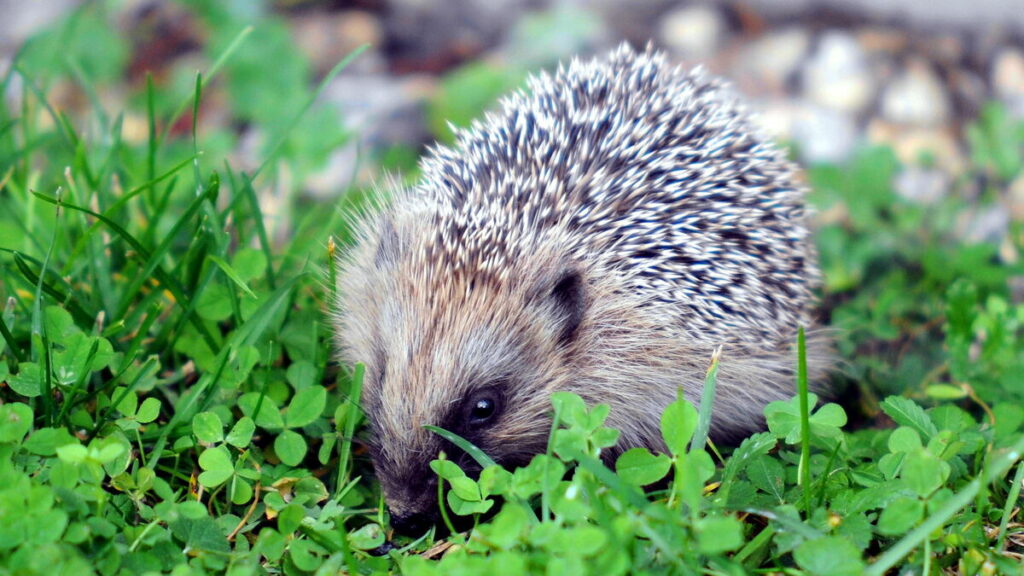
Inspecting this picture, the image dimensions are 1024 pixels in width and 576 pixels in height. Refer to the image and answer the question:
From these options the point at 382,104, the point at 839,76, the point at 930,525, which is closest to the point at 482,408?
the point at 930,525

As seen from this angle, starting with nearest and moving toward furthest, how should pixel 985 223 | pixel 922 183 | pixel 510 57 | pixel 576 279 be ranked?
pixel 576 279 < pixel 985 223 < pixel 922 183 < pixel 510 57

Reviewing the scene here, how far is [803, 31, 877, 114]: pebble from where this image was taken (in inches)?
197

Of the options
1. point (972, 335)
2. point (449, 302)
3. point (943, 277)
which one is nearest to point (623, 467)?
point (449, 302)

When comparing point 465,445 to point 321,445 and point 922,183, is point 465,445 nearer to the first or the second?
point 321,445

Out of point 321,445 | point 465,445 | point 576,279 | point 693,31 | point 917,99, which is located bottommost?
point 321,445

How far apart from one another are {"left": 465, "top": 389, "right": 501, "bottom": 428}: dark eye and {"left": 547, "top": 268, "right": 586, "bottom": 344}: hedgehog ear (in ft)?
0.96

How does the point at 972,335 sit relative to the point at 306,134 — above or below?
below

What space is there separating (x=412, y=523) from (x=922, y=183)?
3.31m

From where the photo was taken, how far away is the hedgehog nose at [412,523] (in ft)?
8.02

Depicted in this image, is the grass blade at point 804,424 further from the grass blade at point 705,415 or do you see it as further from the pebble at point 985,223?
the pebble at point 985,223

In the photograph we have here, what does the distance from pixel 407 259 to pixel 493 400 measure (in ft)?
1.67

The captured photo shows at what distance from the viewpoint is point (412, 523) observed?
246cm

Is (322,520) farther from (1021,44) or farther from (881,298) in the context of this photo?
(1021,44)

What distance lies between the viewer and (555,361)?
2.74m
